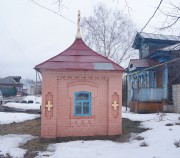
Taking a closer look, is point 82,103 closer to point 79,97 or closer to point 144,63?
point 79,97

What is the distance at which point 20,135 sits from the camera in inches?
419

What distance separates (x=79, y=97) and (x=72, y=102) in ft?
1.12

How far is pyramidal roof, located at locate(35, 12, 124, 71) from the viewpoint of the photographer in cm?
1000

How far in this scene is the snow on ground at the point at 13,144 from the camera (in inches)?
314

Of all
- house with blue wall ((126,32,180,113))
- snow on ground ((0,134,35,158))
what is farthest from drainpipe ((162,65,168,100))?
snow on ground ((0,134,35,158))

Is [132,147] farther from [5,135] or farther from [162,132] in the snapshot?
[5,135]

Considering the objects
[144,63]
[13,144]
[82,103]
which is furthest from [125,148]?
[144,63]

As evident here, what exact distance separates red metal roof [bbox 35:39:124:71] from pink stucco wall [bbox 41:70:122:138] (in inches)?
7.9

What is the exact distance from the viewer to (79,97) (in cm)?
1024

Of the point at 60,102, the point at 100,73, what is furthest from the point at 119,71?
the point at 60,102

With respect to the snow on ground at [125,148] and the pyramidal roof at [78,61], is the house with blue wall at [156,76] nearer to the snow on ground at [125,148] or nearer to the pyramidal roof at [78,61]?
the pyramidal roof at [78,61]

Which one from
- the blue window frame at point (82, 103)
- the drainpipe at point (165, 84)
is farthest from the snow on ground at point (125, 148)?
the drainpipe at point (165, 84)

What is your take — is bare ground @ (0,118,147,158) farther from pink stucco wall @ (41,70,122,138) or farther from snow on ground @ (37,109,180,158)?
snow on ground @ (37,109,180,158)

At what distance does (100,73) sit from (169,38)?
12.9 metres
